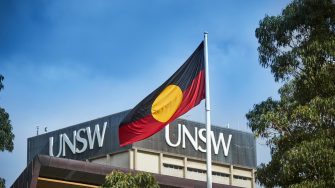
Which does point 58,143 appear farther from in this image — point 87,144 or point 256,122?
point 256,122

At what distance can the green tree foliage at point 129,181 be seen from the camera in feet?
104

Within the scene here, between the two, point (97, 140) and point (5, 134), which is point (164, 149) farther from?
point (5, 134)

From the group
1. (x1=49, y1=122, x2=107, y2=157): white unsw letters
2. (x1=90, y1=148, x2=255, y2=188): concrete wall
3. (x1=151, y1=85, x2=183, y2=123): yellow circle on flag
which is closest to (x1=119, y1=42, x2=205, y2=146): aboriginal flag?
(x1=151, y1=85, x2=183, y2=123): yellow circle on flag

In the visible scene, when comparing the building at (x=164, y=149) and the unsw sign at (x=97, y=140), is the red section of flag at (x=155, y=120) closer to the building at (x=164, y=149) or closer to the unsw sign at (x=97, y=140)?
the building at (x=164, y=149)

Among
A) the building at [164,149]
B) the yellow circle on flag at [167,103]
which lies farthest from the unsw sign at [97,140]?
the yellow circle on flag at [167,103]

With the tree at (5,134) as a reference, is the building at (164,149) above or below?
above

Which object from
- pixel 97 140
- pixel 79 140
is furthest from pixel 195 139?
pixel 79 140

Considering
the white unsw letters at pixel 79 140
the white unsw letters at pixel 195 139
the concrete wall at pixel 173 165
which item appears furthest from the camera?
the white unsw letters at pixel 195 139

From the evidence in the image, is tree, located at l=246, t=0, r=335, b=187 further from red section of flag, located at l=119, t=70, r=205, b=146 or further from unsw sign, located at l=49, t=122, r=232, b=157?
unsw sign, located at l=49, t=122, r=232, b=157

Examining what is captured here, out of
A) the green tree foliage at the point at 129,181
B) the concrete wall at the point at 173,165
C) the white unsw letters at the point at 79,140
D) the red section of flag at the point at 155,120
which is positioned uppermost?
the white unsw letters at the point at 79,140

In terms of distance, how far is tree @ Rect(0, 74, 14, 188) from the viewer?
31047 millimetres

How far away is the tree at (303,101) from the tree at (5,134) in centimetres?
932

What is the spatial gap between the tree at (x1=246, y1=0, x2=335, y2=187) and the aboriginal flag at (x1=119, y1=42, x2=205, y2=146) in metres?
3.97

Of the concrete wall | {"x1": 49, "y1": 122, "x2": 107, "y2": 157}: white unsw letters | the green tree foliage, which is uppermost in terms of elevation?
{"x1": 49, "y1": 122, "x2": 107, "y2": 157}: white unsw letters
